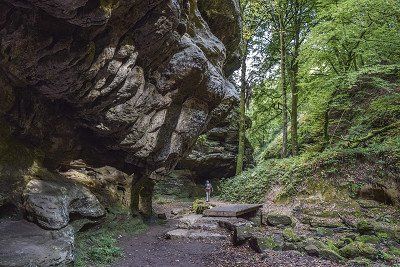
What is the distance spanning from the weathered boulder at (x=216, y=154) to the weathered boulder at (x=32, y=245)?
1560cm

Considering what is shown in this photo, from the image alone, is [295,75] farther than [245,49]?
No

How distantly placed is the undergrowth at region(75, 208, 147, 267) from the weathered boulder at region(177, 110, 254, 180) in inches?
409

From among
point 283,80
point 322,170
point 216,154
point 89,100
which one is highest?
point 283,80

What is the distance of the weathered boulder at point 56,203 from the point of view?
24.0ft

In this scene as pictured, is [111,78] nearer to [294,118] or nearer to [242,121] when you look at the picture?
[294,118]

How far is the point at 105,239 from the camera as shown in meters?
9.66

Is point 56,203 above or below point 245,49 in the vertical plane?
below

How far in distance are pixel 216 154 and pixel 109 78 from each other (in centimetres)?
1640

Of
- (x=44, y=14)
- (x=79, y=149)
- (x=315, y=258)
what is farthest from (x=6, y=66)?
(x=315, y=258)

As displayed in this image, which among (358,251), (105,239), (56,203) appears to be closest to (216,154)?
(105,239)

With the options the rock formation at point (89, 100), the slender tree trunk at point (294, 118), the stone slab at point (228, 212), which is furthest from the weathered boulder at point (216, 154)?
the rock formation at point (89, 100)

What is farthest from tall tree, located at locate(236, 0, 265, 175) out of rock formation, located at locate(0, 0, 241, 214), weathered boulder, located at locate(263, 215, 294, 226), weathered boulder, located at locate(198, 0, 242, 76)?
weathered boulder, located at locate(263, 215, 294, 226)

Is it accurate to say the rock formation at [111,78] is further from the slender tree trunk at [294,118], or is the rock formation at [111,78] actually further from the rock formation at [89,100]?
the slender tree trunk at [294,118]

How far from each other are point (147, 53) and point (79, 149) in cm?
463
